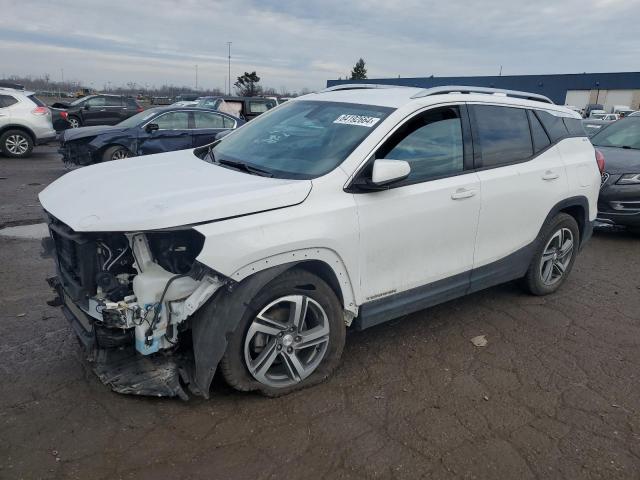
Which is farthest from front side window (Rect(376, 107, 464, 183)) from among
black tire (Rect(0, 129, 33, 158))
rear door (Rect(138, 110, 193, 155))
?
black tire (Rect(0, 129, 33, 158))

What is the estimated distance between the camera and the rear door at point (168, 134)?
10.7 m

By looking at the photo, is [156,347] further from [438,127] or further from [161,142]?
[161,142]

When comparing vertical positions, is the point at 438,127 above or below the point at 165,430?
above

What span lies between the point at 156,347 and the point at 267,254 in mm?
807

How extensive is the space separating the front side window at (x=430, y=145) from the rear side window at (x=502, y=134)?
0.85ft

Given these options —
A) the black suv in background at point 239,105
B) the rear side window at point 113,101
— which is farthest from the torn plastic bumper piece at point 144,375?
the rear side window at point 113,101

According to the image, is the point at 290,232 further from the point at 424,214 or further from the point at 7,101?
the point at 7,101

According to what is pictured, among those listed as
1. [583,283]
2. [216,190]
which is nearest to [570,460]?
[216,190]

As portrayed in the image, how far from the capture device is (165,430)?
110 inches

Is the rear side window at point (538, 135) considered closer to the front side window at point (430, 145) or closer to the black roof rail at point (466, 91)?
the black roof rail at point (466, 91)

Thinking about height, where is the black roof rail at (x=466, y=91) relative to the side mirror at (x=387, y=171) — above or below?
above

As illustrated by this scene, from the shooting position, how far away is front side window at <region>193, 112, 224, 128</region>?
451 inches

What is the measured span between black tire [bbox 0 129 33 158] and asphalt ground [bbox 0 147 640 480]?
1077cm

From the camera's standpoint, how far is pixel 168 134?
10805 millimetres
